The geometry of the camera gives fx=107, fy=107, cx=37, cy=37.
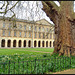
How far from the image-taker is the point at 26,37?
50.3 m

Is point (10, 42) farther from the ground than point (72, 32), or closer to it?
closer to it

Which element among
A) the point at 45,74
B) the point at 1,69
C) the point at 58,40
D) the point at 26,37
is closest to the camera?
the point at 45,74

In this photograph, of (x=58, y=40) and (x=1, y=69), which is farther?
(x=58, y=40)

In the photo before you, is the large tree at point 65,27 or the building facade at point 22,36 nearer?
the large tree at point 65,27

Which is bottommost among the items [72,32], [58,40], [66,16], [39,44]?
[39,44]

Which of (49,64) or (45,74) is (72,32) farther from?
(45,74)

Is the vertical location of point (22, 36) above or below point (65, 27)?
below

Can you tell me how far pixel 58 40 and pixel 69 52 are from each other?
5.40 ft

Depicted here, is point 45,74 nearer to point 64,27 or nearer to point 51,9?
point 64,27

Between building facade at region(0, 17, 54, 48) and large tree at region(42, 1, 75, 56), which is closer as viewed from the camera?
large tree at region(42, 1, 75, 56)

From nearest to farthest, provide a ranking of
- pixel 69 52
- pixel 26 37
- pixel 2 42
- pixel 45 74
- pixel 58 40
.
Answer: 1. pixel 45 74
2. pixel 69 52
3. pixel 58 40
4. pixel 2 42
5. pixel 26 37

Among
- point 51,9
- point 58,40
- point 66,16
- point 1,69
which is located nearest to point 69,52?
point 58,40

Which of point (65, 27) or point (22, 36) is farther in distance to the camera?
point (22, 36)

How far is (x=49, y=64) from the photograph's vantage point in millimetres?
6680
